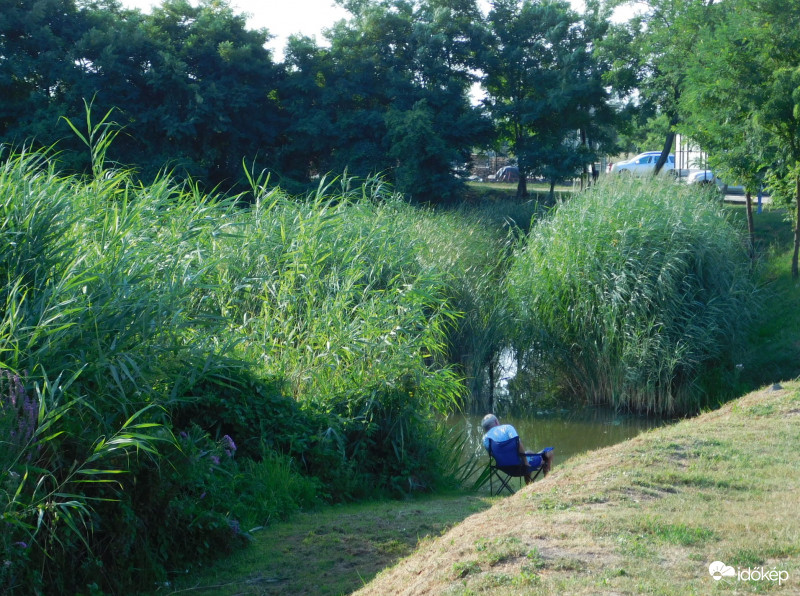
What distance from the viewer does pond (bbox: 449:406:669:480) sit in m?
11.8

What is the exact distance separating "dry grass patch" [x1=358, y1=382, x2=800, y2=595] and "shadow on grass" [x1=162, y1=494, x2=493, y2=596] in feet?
1.74

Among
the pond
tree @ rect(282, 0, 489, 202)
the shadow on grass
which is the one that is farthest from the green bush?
tree @ rect(282, 0, 489, 202)

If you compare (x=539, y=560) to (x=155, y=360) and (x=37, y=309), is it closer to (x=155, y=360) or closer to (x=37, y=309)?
(x=155, y=360)

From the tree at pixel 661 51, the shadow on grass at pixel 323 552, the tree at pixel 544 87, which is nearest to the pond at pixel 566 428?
the shadow on grass at pixel 323 552

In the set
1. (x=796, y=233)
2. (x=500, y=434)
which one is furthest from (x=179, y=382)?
(x=796, y=233)

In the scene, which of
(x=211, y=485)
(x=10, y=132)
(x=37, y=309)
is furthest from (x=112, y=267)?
(x=10, y=132)

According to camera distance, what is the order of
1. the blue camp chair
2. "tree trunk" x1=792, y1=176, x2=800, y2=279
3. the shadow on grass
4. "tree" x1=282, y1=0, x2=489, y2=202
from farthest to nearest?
"tree" x1=282, y1=0, x2=489, y2=202, "tree trunk" x1=792, y1=176, x2=800, y2=279, the blue camp chair, the shadow on grass

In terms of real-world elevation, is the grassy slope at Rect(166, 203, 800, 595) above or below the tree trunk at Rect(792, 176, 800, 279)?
below

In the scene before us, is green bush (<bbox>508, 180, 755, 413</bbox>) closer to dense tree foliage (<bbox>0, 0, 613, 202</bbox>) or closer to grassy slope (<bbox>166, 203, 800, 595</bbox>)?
grassy slope (<bbox>166, 203, 800, 595</bbox>)

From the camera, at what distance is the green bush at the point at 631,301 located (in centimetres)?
1273

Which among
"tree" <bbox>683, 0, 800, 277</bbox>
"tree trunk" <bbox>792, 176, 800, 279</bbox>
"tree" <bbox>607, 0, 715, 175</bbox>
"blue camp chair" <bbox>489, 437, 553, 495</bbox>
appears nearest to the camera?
"blue camp chair" <bbox>489, 437, 553, 495</bbox>

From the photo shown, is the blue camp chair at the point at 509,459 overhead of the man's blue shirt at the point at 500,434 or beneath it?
beneath

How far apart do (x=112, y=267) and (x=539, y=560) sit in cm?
352

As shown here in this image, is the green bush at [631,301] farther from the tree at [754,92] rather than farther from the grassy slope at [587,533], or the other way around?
the grassy slope at [587,533]
